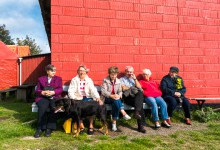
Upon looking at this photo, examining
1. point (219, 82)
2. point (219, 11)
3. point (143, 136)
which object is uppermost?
point (219, 11)

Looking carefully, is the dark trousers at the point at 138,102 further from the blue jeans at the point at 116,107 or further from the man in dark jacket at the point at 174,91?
the man in dark jacket at the point at 174,91

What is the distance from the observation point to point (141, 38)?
648 centimetres

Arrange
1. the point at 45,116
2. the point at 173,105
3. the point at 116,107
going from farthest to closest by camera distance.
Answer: the point at 173,105 → the point at 116,107 → the point at 45,116

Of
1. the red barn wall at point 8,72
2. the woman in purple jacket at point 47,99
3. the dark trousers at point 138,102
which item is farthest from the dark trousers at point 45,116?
the red barn wall at point 8,72

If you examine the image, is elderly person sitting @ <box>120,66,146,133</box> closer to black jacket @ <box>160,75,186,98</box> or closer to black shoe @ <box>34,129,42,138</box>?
black jacket @ <box>160,75,186,98</box>

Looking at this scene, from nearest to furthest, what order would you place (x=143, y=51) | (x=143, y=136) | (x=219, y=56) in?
(x=143, y=136) < (x=143, y=51) < (x=219, y=56)

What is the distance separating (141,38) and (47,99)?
285 cm

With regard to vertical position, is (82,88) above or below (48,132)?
above

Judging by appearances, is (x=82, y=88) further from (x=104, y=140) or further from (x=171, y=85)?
(x=171, y=85)

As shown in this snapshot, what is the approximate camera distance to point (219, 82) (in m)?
7.11

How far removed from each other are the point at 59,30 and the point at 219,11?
4.53 meters

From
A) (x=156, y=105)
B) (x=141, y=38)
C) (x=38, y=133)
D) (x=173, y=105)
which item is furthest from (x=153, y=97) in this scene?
(x=38, y=133)

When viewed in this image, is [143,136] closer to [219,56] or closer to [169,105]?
[169,105]

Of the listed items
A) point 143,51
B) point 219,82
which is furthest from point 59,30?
point 219,82
